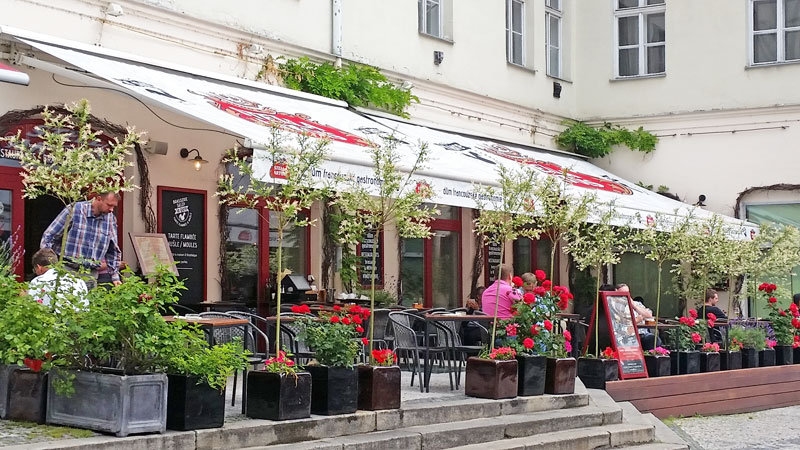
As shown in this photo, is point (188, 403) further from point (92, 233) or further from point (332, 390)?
point (92, 233)

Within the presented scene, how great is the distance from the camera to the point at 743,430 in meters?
11.1

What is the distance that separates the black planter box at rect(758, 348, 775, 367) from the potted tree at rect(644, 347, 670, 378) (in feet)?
6.64

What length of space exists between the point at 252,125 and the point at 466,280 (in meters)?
7.44

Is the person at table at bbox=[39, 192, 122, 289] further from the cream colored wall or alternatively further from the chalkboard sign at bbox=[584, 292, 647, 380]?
the chalkboard sign at bbox=[584, 292, 647, 380]

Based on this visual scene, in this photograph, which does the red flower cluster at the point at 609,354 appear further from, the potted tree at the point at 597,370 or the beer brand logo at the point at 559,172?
the beer brand logo at the point at 559,172

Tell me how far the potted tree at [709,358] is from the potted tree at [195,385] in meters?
6.86

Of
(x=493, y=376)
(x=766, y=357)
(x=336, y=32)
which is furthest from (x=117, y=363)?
(x=766, y=357)

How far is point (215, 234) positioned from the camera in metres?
12.6

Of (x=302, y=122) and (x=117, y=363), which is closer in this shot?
(x=117, y=363)

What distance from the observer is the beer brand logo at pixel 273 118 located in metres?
Answer: 10.4

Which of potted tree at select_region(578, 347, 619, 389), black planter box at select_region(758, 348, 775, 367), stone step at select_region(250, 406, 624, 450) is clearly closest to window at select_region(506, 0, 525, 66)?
black planter box at select_region(758, 348, 775, 367)

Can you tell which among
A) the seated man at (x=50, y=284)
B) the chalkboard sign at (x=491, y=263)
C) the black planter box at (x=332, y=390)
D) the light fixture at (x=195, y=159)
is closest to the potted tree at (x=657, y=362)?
the black planter box at (x=332, y=390)

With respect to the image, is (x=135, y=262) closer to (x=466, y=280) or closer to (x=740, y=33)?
(x=466, y=280)

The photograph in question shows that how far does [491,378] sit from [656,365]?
3154mm
